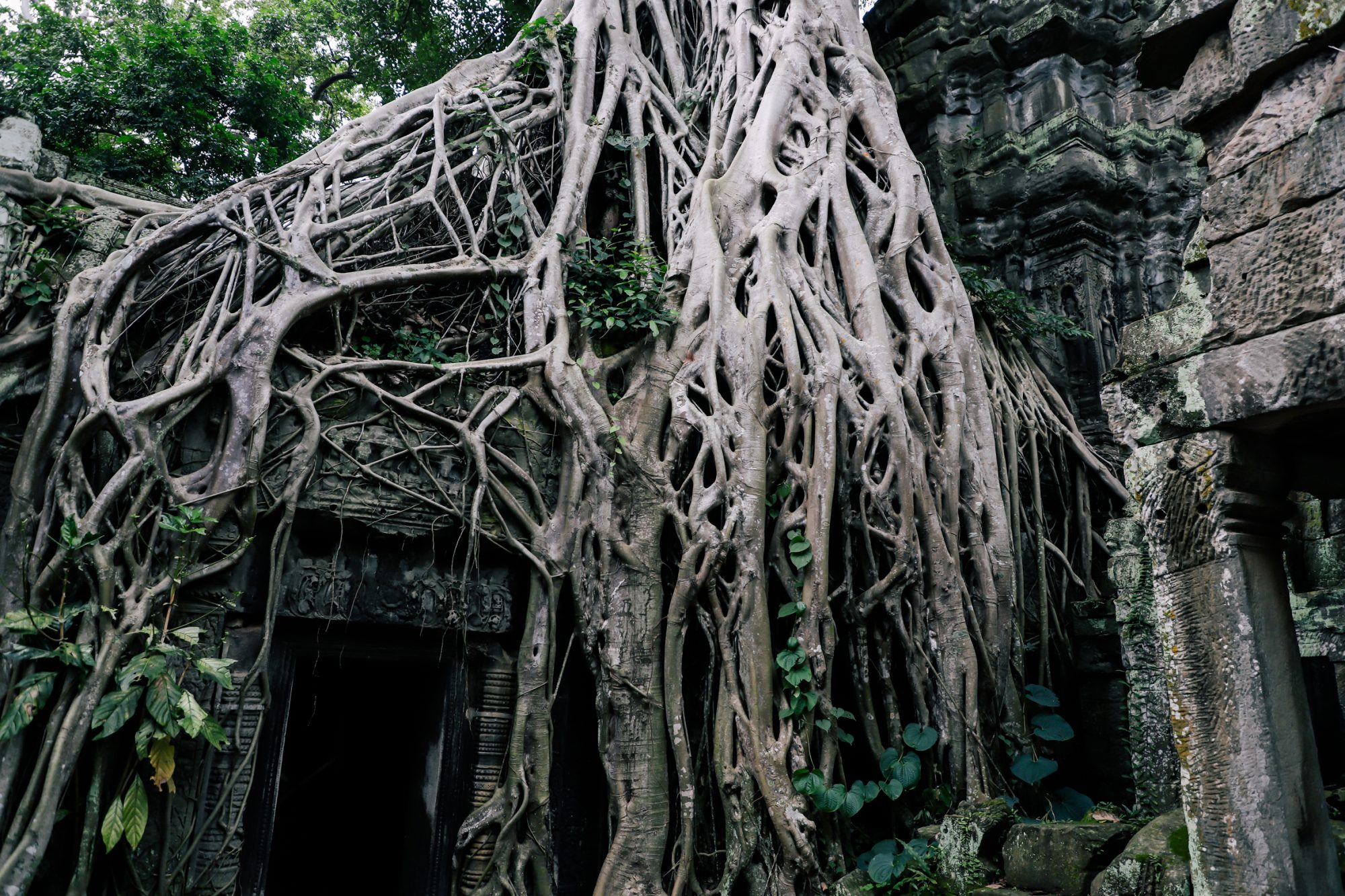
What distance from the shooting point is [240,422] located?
355 cm

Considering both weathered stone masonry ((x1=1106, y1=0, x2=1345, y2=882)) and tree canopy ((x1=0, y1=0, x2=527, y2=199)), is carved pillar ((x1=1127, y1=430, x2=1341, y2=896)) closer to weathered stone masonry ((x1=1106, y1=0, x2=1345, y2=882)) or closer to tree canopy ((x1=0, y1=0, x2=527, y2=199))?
weathered stone masonry ((x1=1106, y1=0, x2=1345, y2=882))

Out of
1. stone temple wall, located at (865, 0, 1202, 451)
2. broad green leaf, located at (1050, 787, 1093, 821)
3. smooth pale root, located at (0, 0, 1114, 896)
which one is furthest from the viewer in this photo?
stone temple wall, located at (865, 0, 1202, 451)

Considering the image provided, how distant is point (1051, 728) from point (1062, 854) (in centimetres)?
141

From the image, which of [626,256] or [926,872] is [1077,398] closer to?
[626,256]

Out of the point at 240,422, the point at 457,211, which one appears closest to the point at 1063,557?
the point at 457,211

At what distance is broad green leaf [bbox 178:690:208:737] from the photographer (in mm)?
3062

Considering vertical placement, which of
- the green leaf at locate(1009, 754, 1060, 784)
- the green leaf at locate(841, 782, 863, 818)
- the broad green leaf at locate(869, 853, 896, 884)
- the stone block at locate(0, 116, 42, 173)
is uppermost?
the stone block at locate(0, 116, 42, 173)

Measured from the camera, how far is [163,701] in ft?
10.1

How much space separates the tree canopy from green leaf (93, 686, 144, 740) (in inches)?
200

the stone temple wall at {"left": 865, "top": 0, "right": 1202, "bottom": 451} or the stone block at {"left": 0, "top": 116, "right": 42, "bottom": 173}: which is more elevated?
the stone temple wall at {"left": 865, "top": 0, "right": 1202, "bottom": 451}

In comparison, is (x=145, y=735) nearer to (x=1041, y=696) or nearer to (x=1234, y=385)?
(x=1234, y=385)

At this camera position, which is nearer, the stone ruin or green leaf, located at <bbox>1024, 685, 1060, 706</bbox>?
the stone ruin

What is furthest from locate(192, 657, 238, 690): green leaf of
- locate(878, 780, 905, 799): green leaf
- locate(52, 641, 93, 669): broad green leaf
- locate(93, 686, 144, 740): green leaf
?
locate(878, 780, 905, 799): green leaf

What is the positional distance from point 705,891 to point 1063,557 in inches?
105
